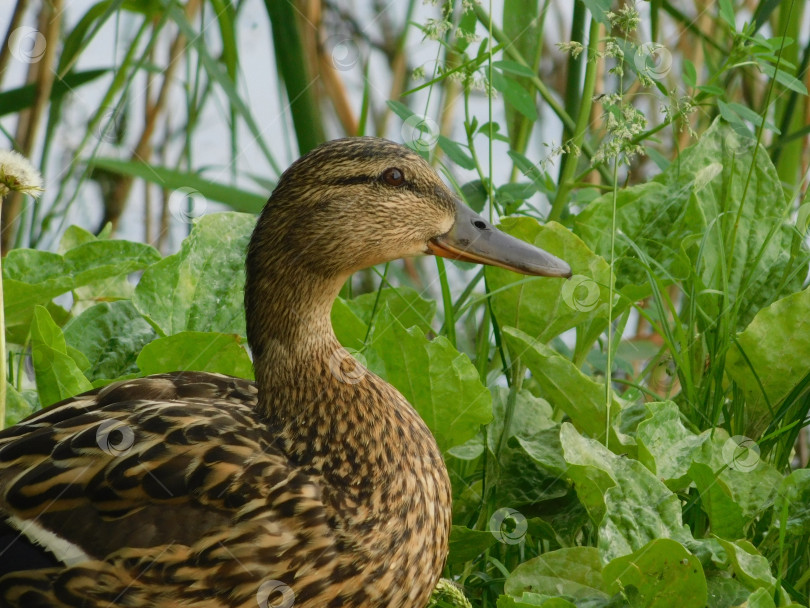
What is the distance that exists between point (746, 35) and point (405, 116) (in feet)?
2.72

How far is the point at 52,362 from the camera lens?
2451 millimetres

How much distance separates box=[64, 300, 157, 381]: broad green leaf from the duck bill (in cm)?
92

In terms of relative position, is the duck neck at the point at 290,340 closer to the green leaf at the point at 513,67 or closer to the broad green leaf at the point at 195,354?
the broad green leaf at the point at 195,354

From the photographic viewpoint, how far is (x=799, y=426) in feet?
8.02

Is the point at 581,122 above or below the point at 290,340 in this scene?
above

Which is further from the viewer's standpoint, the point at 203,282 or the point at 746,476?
the point at 203,282

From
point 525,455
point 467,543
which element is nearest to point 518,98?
point 525,455

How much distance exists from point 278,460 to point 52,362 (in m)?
0.67

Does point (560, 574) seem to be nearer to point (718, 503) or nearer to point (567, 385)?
point (718, 503)

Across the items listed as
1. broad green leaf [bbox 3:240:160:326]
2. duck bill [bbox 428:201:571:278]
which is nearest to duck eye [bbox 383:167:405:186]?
duck bill [bbox 428:201:571:278]

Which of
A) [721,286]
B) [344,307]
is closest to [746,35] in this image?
[721,286]

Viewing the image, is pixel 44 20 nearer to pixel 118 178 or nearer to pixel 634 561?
pixel 118 178

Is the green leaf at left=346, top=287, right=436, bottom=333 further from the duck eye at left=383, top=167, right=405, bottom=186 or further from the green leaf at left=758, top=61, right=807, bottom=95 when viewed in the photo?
the green leaf at left=758, top=61, right=807, bottom=95

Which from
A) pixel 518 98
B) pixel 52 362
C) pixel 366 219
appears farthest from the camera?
pixel 518 98
